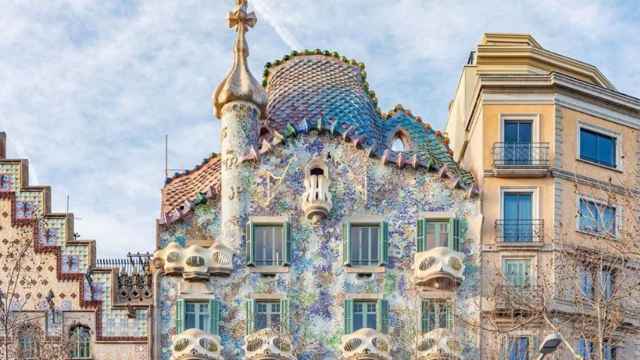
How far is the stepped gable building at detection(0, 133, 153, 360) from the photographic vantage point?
38.4 m

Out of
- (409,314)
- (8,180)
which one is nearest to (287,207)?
(409,314)

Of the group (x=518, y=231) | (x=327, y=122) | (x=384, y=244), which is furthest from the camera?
(x=327, y=122)

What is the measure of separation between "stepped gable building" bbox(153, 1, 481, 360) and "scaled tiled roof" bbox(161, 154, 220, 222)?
0.10 metres

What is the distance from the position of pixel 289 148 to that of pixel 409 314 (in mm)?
5412

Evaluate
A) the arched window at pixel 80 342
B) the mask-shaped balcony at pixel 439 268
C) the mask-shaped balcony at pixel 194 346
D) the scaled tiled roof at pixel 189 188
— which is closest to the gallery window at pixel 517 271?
the mask-shaped balcony at pixel 439 268

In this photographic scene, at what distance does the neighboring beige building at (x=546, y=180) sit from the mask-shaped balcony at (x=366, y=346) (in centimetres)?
258

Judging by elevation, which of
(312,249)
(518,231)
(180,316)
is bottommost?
(180,316)

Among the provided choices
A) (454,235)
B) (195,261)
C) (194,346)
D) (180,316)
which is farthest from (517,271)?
(180,316)

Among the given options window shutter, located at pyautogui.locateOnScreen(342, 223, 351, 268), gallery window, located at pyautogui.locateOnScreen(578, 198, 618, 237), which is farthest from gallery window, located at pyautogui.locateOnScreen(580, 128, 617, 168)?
window shutter, located at pyautogui.locateOnScreen(342, 223, 351, 268)

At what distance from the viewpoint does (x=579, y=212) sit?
1500 inches

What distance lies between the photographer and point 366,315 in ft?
125

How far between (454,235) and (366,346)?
12.5 ft

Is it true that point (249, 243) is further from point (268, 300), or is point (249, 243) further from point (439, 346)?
point (439, 346)

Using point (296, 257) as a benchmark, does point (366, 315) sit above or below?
below
